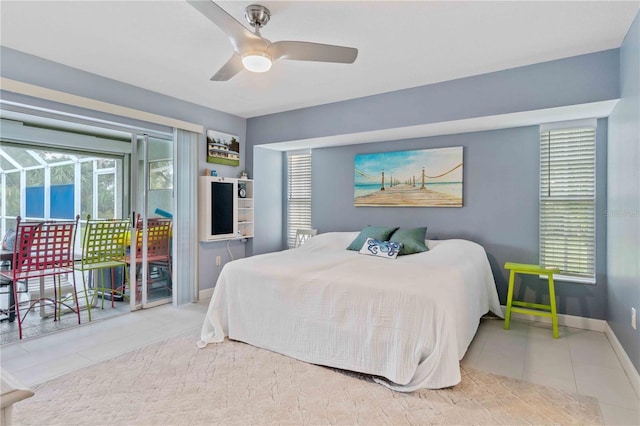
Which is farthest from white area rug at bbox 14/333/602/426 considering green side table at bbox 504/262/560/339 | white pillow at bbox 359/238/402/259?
white pillow at bbox 359/238/402/259

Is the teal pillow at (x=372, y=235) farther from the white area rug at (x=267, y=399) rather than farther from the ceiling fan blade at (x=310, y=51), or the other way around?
the ceiling fan blade at (x=310, y=51)

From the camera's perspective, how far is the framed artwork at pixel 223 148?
437cm

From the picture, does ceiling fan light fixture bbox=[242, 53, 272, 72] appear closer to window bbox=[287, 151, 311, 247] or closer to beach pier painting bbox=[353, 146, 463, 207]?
beach pier painting bbox=[353, 146, 463, 207]

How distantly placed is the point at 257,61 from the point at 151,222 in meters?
2.73

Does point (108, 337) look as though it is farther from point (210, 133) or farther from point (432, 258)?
point (432, 258)

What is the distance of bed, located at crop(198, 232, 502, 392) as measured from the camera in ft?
7.14

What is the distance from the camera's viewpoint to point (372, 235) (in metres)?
3.92

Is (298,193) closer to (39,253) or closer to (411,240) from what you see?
(411,240)

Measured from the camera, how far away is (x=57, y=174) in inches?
202

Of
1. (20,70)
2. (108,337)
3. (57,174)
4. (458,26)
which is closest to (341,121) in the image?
(458,26)

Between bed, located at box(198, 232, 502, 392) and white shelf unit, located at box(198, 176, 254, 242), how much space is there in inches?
51.4

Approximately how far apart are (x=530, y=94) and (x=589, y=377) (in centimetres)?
222

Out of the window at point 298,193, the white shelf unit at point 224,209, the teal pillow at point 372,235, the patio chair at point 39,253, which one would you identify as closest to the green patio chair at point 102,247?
the patio chair at point 39,253

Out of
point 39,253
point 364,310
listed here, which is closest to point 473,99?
point 364,310
